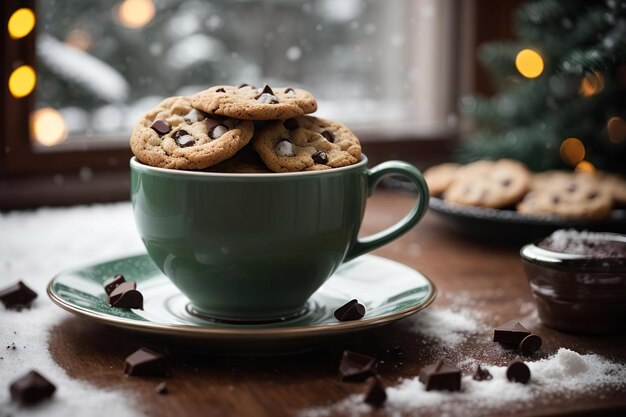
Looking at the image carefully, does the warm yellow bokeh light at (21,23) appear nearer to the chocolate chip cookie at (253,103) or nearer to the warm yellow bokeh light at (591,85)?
the chocolate chip cookie at (253,103)

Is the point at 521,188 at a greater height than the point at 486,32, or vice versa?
the point at 486,32

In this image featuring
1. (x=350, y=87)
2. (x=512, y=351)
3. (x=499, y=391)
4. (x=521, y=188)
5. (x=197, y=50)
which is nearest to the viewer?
(x=499, y=391)

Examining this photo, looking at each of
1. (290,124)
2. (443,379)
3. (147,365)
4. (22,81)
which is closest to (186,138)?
(290,124)

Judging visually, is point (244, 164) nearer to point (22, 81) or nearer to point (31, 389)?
point (31, 389)

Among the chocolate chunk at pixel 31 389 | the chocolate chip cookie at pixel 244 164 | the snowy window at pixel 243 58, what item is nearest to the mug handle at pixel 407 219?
the chocolate chip cookie at pixel 244 164

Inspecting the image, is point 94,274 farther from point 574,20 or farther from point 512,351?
point 574,20

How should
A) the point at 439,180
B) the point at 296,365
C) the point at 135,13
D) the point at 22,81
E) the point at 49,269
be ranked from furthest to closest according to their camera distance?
the point at 135,13
the point at 22,81
the point at 439,180
the point at 49,269
the point at 296,365

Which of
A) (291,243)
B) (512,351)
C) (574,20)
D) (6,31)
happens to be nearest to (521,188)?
(574,20)
